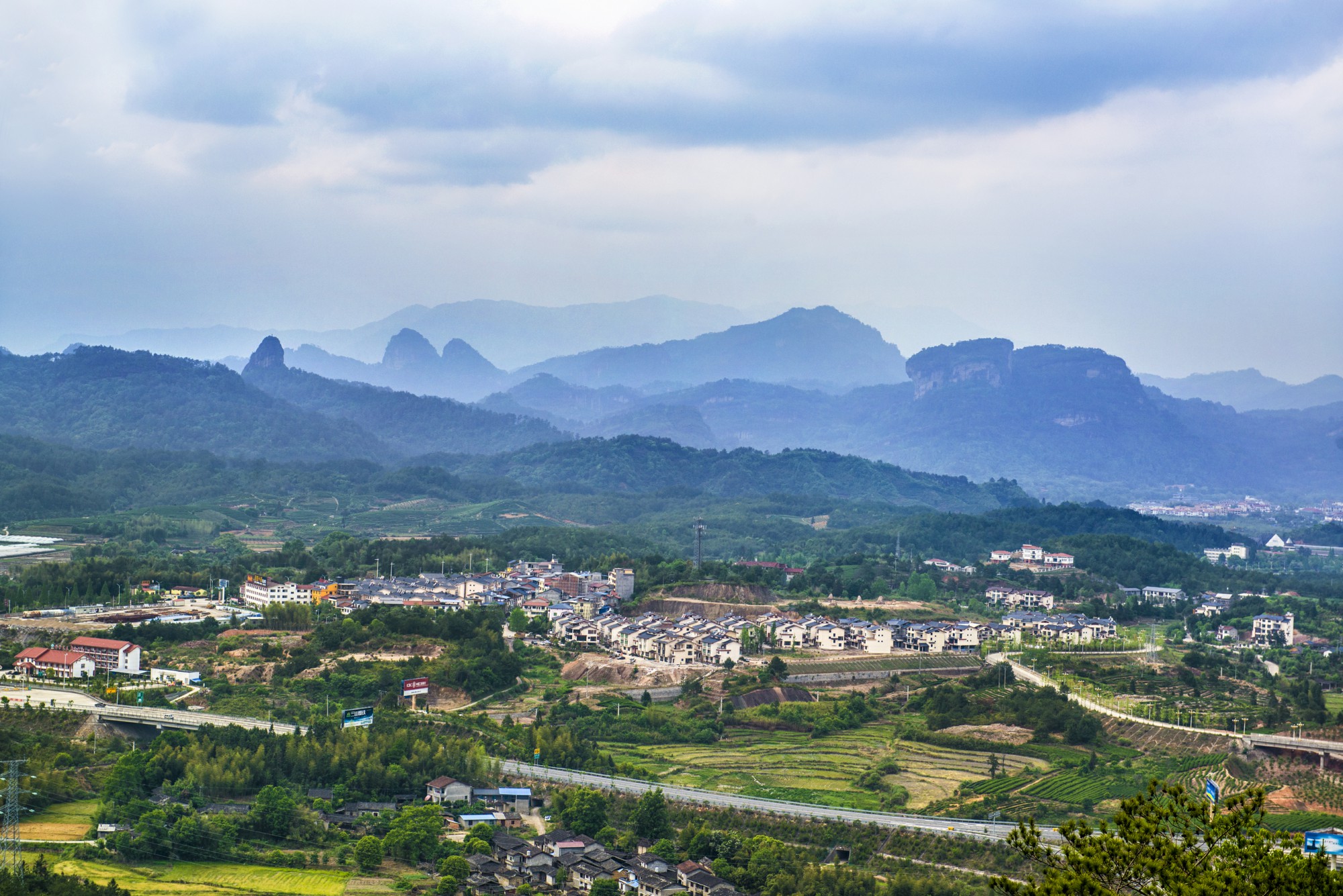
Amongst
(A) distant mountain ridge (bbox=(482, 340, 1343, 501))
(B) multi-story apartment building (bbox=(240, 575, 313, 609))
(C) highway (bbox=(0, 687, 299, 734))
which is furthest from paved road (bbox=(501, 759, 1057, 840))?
(A) distant mountain ridge (bbox=(482, 340, 1343, 501))

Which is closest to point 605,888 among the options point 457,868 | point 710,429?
point 457,868

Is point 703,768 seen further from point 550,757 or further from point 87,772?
point 87,772

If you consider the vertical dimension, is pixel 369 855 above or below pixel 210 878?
above

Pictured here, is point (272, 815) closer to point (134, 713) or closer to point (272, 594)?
point (134, 713)

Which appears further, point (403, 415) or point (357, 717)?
point (403, 415)

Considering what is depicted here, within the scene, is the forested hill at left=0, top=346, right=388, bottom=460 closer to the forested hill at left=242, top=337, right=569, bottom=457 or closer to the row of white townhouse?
the forested hill at left=242, top=337, right=569, bottom=457

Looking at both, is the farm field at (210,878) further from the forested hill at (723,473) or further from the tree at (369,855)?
the forested hill at (723,473)

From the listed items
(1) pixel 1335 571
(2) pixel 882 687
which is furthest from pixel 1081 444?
(2) pixel 882 687

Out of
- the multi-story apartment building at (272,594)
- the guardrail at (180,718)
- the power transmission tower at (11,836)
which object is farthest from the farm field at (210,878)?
the multi-story apartment building at (272,594)
